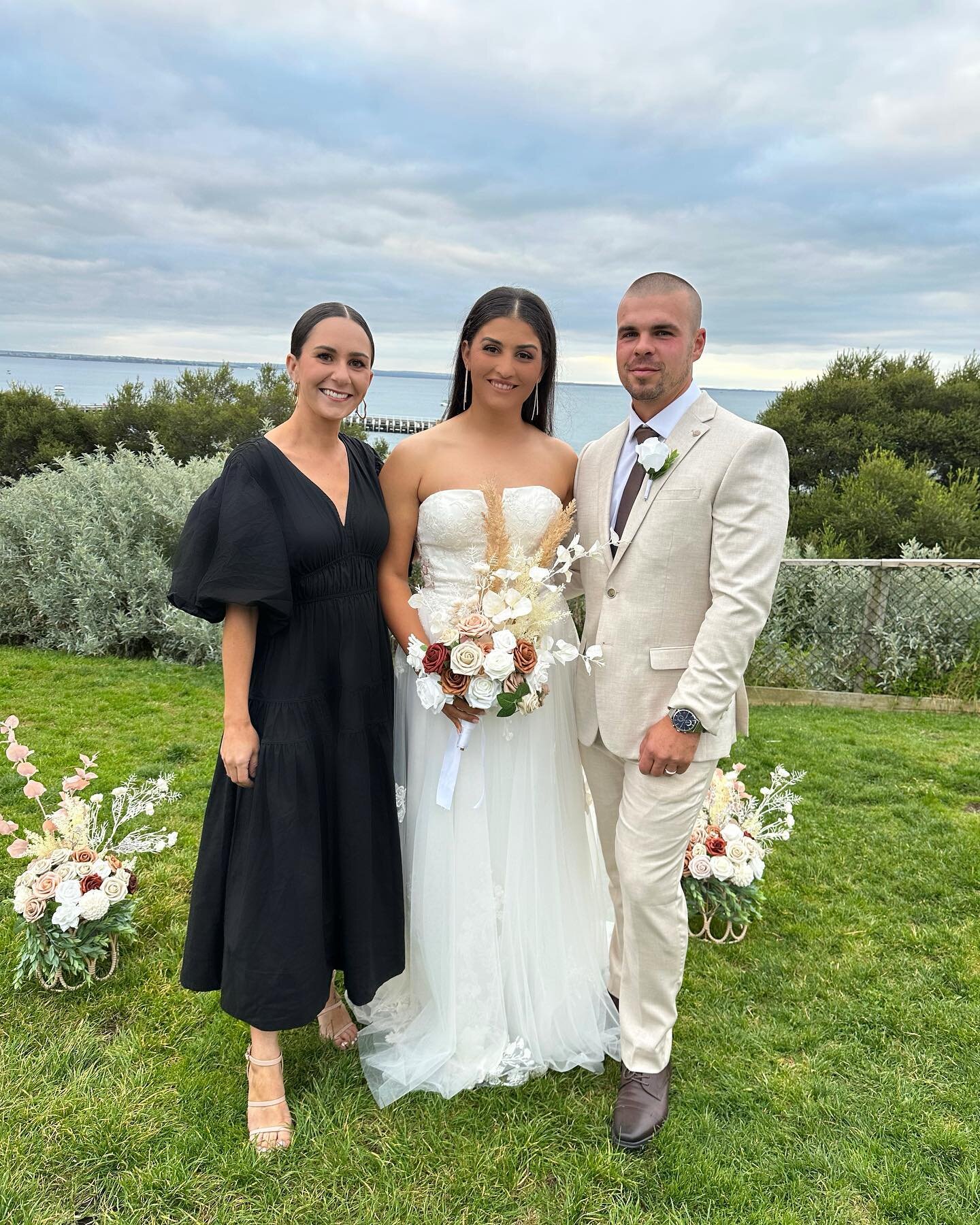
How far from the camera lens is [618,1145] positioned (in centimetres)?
304

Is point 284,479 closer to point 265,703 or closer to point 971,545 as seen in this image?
point 265,703

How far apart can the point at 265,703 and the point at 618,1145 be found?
6.76 ft

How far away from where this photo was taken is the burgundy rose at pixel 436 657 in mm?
2990

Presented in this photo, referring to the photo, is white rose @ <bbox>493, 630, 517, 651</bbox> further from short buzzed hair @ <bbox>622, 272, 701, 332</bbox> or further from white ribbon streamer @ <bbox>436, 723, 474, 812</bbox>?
short buzzed hair @ <bbox>622, 272, 701, 332</bbox>

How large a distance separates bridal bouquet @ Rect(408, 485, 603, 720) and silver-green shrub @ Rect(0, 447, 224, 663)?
23.8 ft

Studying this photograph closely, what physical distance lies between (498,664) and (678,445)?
1.05m

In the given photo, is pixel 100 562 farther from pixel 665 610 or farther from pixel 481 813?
pixel 665 610

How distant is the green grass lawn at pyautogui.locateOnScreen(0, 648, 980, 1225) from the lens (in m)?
2.81

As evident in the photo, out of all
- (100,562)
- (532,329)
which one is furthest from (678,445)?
(100,562)

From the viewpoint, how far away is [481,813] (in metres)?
3.41

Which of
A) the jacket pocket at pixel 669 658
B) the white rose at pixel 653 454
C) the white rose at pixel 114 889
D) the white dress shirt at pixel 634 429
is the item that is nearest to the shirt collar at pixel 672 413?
the white dress shirt at pixel 634 429

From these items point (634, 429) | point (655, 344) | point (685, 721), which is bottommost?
point (685, 721)

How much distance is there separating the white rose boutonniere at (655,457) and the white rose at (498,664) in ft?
2.61

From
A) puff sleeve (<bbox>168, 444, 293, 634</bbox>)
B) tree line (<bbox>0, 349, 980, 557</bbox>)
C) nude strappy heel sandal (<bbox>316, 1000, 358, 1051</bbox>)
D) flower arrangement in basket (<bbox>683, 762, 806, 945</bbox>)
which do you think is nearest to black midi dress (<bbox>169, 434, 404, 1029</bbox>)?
puff sleeve (<bbox>168, 444, 293, 634</bbox>)
